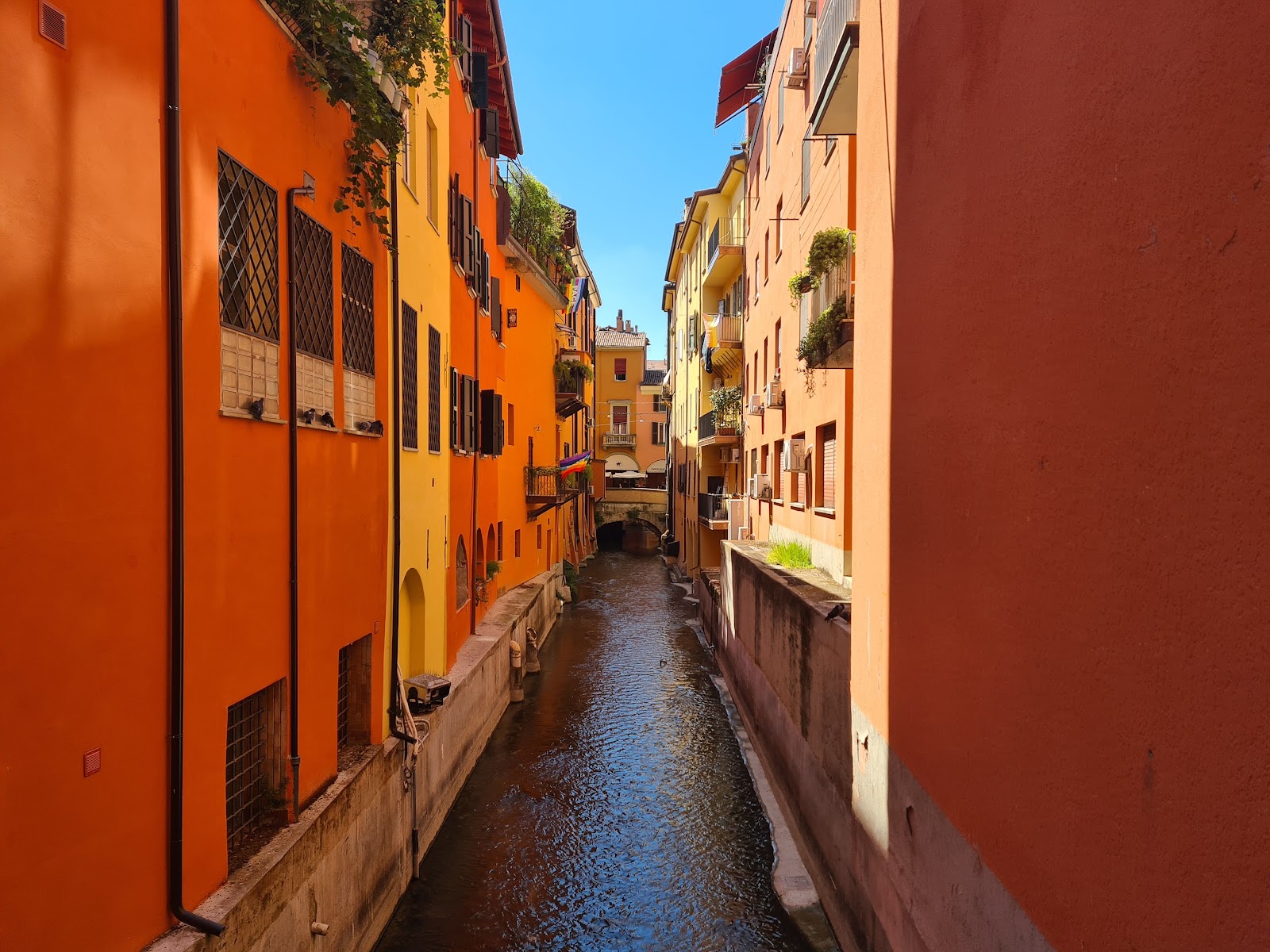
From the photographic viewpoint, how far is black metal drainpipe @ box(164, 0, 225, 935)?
4.81 m

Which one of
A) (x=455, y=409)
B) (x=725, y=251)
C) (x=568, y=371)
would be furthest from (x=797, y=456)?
(x=568, y=371)

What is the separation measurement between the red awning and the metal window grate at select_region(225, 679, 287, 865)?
66.8 ft

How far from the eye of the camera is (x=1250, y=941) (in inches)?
93.5

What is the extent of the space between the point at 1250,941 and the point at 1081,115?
3095 mm

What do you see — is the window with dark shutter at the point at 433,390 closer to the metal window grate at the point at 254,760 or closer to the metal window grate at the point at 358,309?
the metal window grate at the point at 358,309

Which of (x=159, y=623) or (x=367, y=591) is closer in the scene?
(x=159, y=623)

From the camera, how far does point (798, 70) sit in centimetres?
1455

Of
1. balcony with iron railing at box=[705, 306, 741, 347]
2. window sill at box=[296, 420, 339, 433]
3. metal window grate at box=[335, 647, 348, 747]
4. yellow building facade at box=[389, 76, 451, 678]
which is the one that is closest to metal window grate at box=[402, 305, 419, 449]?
yellow building facade at box=[389, 76, 451, 678]

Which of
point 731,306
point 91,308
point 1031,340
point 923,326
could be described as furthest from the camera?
point 731,306

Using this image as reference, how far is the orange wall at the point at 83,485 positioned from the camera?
3.71 meters

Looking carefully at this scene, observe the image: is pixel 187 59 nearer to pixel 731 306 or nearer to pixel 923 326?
pixel 923 326

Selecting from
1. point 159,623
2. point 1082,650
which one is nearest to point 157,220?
point 159,623

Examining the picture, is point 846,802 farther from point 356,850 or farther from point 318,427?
point 318,427

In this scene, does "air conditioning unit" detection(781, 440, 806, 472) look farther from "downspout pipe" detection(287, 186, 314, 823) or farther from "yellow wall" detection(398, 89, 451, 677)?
"downspout pipe" detection(287, 186, 314, 823)
